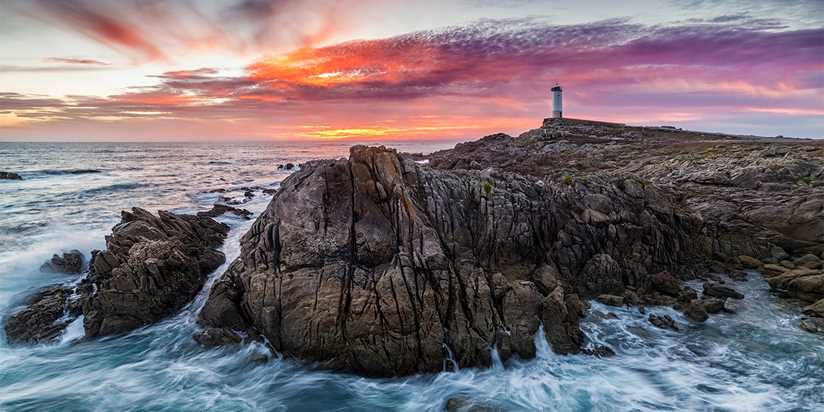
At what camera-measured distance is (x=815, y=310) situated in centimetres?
1590

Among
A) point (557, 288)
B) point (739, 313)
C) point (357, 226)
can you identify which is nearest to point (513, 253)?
point (557, 288)

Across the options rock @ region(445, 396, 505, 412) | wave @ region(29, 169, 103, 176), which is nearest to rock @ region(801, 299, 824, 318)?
rock @ region(445, 396, 505, 412)

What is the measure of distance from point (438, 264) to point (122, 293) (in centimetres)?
1251

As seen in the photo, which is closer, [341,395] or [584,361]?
[341,395]

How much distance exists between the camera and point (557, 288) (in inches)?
625

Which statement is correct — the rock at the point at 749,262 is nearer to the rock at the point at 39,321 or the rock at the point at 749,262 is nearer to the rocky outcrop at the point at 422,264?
the rocky outcrop at the point at 422,264

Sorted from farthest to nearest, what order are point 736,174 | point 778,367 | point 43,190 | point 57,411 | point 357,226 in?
point 43,190 → point 736,174 → point 357,226 → point 778,367 → point 57,411

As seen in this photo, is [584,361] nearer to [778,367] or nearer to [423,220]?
[778,367]

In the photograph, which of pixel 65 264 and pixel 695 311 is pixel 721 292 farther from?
pixel 65 264

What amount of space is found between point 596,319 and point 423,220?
7.77 metres

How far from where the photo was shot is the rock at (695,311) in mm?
16266

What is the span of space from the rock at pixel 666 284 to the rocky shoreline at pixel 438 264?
5 centimetres

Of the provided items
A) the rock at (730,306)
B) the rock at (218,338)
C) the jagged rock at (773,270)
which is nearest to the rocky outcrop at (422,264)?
the rock at (218,338)

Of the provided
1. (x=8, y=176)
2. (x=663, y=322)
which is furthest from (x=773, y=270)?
(x=8, y=176)
